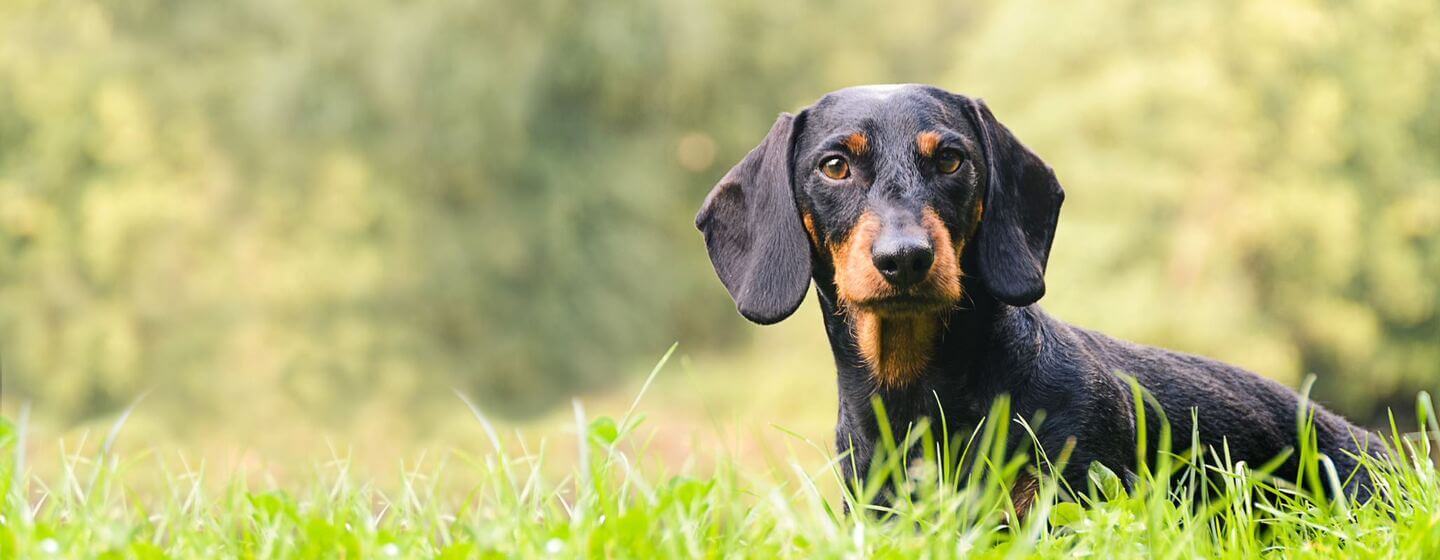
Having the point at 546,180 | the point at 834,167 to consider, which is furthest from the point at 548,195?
the point at 834,167

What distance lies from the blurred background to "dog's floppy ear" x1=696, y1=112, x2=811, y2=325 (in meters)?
11.2

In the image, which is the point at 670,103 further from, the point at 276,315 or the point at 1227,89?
the point at 1227,89

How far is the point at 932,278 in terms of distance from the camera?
3.35m

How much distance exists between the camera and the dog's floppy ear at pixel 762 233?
3.73 metres

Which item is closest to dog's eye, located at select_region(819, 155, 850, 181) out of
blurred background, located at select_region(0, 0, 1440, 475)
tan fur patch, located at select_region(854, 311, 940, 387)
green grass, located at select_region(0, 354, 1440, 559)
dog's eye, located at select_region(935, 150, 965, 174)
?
dog's eye, located at select_region(935, 150, 965, 174)

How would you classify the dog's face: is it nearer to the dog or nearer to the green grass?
the dog

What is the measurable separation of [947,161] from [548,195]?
1534 cm

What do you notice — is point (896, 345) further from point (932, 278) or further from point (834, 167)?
point (834, 167)

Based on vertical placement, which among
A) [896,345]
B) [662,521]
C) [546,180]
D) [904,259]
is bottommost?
[546,180]

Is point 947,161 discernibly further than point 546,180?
No

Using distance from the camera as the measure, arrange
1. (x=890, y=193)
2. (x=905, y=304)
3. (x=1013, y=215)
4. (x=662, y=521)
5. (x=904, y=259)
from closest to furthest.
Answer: (x=662, y=521), (x=904, y=259), (x=905, y=304), (x=890, y=193), (x=1013, y=215)

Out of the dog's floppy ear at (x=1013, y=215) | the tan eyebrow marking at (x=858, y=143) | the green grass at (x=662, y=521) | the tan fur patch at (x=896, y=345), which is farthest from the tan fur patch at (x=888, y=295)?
the green grass at (x=662, y=521)

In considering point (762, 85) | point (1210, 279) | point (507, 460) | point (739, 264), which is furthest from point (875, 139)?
point (762, 85)

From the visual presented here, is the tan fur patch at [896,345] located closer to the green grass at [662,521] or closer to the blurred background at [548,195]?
the green grass at [662,521]
